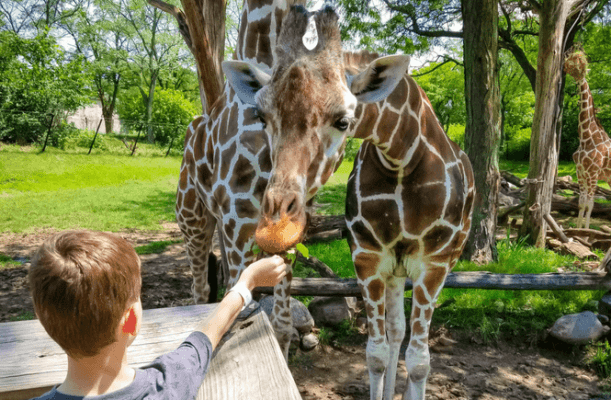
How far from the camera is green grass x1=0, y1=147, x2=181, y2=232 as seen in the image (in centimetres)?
965

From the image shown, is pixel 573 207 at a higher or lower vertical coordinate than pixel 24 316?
higher

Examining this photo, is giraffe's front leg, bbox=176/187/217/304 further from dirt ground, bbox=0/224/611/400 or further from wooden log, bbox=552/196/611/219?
wooden log, bbox=552/196/611/219

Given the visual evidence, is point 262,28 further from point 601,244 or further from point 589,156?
point 589,156

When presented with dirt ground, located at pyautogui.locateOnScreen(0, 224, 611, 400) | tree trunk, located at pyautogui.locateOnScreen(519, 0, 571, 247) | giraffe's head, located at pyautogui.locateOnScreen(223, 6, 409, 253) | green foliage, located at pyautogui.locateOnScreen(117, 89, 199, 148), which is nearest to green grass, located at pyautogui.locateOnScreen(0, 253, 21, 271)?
dirt ground, located at pyautogui.locateOnScreen(0, 224, 611, 400)

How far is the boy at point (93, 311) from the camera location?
112 centimetres

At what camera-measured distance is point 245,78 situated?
7.38 feet

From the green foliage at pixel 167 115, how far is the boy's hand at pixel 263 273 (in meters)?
22.0

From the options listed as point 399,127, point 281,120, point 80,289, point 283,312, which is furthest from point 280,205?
point 283,312

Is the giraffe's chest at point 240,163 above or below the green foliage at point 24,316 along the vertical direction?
above

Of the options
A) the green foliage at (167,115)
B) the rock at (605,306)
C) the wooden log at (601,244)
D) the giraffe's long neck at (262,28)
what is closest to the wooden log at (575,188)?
the wooden log at (601,244)

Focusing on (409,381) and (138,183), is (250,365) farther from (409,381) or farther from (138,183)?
(138,183)

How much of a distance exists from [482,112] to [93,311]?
5741 millimetres

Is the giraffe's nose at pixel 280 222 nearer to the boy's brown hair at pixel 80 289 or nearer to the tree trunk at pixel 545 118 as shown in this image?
the boy's brown hair at pixel 80 289

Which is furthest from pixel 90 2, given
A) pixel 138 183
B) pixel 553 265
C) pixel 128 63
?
pixel 553 265
